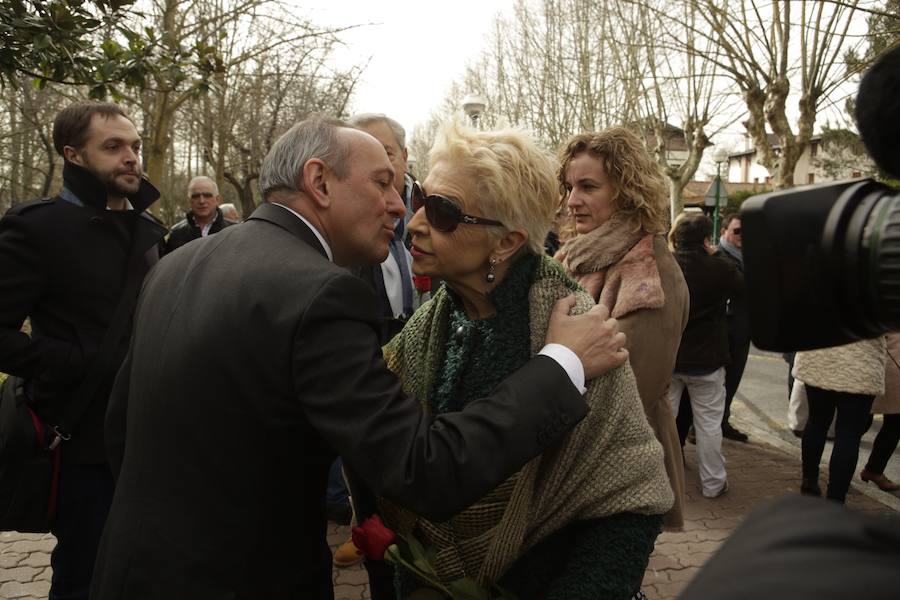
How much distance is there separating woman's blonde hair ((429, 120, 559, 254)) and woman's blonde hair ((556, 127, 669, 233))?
995 millimetres

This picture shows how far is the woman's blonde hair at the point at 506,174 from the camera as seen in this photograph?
74.0 inches

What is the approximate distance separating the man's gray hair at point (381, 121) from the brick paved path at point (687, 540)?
266 centimetres

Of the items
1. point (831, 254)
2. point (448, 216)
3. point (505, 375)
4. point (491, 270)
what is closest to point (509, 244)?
point (491, 270)

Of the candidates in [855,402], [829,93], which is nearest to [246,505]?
[855,402]

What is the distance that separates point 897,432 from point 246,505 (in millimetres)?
5553

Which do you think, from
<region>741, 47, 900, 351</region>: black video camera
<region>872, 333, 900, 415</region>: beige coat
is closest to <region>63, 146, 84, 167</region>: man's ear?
<region>741, 47, 900, 351</region>: black video camera

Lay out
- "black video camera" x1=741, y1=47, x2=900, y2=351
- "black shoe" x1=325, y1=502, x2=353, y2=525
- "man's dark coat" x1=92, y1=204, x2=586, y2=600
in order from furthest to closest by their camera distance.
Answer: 1. "black shoe" x1=325, y1=502, x2=353, y2=525
2. "man's dark coat" x1=92, y1=204, x2=586, y2=600
3. "black video camera" x1=741, y1=47, x2=900, y2=351

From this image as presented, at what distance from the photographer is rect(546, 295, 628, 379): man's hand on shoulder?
1.62m

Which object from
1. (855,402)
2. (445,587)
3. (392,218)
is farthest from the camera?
(855,402)

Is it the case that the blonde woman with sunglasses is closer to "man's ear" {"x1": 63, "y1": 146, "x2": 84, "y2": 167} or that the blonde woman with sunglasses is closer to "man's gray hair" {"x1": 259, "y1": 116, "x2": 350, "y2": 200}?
"man's gray hair" {"x1": 259, "y1": 116, "x2": 350, "y2": 200}

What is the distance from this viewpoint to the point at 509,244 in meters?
1.93

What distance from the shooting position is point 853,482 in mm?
5520

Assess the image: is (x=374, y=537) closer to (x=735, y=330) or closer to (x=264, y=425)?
(x=264, y=425)

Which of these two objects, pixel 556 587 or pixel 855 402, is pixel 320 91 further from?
pixel 556 587
